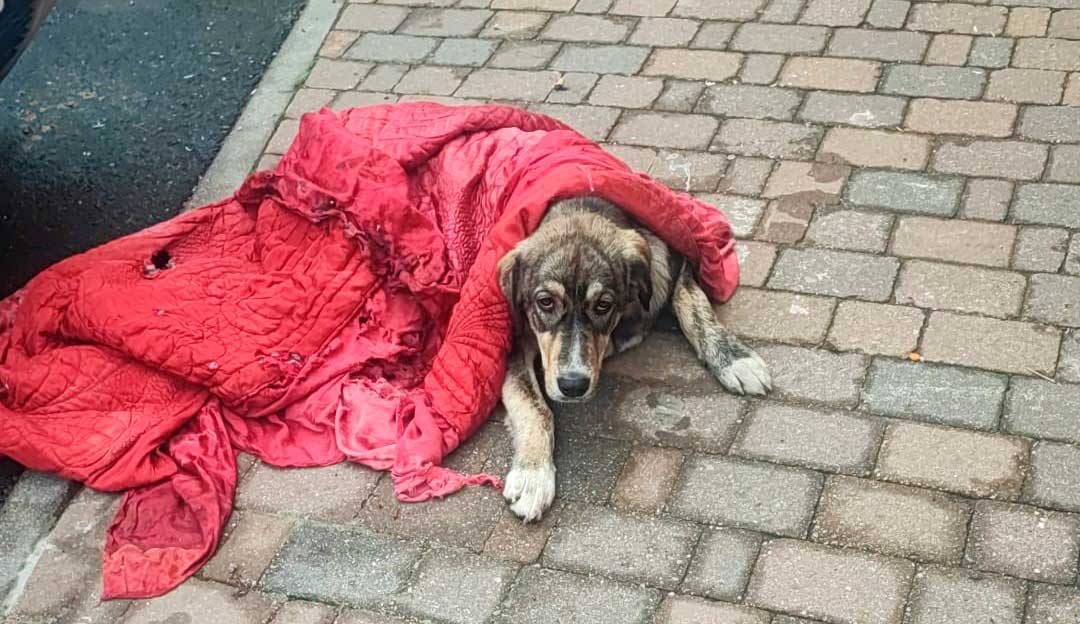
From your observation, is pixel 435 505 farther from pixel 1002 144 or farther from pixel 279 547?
pixel 1002 144

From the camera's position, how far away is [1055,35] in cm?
597

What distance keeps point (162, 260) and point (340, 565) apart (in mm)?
1802

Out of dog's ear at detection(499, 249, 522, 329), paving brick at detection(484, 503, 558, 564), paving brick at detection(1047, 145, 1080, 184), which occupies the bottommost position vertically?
paving brick at detection(1047, 145, 1080, 184)


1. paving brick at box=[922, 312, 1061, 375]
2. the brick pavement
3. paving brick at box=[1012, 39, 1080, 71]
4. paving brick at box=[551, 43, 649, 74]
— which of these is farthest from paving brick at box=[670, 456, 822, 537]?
paving brick at box=[1012, 39, 1080, 71]

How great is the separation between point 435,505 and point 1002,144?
2.95 metres

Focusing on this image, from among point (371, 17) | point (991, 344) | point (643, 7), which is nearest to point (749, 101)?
point (643, 7)

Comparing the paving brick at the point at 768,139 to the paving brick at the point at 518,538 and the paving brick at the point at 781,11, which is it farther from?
the paving brick at the point at 518,538

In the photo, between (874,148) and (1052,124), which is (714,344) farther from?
(1052,124)

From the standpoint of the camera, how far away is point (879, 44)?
612cm

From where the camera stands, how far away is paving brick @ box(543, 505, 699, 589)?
12.4 feet

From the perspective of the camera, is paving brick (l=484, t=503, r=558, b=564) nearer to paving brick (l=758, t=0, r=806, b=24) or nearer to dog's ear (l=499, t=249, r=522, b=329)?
dog's ear (l=499, t=249, r=522, b=329)

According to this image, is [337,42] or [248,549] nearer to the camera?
[248,549]

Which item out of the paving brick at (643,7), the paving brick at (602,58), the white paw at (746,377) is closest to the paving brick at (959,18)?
the paving brick at (643,7)

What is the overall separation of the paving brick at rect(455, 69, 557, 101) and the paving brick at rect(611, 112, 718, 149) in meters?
0.55
